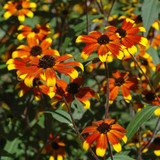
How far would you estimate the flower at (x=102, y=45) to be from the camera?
4.49ft

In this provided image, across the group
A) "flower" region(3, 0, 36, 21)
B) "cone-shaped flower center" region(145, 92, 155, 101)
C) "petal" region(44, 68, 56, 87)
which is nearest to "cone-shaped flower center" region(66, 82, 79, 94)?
"petal" region(44, 68, 56, 87)

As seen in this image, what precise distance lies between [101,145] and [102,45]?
0.55m

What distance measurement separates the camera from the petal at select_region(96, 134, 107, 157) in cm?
125

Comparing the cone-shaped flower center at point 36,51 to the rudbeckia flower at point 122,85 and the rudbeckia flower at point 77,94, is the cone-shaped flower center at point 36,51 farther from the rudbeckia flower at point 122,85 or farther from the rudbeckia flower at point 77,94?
the rudbeckia flower at point 122,85

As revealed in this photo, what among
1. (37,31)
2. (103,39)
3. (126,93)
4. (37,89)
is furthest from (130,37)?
(37,31)

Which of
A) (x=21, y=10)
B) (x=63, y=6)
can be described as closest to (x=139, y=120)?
(x=21, y=10)

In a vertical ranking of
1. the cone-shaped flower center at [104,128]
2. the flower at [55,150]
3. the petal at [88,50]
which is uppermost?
the petal at [88,50]

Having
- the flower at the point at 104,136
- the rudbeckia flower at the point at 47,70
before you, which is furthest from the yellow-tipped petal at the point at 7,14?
the flower at the point at 104,136

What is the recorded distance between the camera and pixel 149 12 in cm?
167

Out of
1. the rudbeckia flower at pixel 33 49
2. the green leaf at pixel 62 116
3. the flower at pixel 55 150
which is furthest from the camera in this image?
the flower at pixel 55 150

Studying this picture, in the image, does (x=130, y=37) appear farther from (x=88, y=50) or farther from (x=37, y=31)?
(x=37, y=31)

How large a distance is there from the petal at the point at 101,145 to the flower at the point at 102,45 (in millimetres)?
411

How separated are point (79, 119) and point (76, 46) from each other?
726 mm

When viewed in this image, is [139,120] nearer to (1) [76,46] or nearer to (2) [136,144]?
(2) [136,144]
